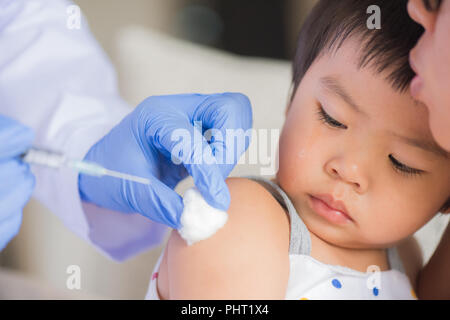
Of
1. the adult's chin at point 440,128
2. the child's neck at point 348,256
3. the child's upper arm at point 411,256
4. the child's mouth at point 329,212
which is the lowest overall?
the child's upper arm at point 411,256

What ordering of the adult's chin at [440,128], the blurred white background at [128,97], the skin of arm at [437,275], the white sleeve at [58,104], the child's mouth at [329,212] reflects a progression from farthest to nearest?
the blurred white background at [128,97], the white sleeve at [58,104], the skin of arm at [437,275], the child's mouth at [329,212], the adult's chin at [440,128]

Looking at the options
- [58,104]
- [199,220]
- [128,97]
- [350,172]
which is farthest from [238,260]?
[128,97]

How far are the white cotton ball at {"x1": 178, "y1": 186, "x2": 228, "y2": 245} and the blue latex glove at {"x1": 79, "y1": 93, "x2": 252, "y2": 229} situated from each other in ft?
0.05

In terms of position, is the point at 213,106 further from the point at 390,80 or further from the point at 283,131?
the point at 390,80

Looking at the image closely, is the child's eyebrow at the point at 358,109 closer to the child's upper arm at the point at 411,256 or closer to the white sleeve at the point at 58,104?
the child's upper arm at the point at 411,256

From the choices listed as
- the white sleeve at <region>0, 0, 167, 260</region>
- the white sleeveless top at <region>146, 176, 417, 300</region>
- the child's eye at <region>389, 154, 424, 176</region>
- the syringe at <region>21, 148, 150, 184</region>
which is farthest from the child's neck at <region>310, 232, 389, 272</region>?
the white sleeve at <region>0, 0, 167, 260</region>

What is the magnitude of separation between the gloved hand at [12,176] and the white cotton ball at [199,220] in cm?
28

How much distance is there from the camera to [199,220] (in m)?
0.52

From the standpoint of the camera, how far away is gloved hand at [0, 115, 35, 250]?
0.63 metres

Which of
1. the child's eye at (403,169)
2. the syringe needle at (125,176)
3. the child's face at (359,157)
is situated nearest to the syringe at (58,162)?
the syringe needle at (125,176)

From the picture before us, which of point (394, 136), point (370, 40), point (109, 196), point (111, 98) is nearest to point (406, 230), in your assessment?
point (394, 136)

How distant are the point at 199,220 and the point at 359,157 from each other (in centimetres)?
21

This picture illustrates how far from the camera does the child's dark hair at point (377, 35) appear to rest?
1.72ft

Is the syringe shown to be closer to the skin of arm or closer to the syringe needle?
the syringe needle
